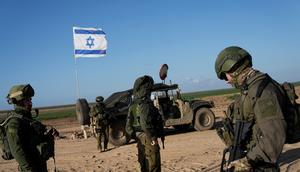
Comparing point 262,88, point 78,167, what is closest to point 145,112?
point 262,88

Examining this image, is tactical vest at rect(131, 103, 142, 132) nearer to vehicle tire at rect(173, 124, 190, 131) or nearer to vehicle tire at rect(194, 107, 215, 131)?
vehicle tire at rect(194, 107, 215, 131)

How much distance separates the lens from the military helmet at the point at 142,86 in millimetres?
6346

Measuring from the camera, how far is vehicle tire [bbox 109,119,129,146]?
13289mm

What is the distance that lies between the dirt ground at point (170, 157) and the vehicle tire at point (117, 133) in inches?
9.7

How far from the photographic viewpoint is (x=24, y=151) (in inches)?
161

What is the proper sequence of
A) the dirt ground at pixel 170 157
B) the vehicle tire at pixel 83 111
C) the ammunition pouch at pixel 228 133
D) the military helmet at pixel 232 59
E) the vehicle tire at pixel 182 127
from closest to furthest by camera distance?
the military helmet at pixel 232 59 → the ammunition pouch at pixel 228 133 → the dirt ground at pixel 170 157 → the vehicle tire at pixel 83 111 → the vehicle tire at pixel 182 127

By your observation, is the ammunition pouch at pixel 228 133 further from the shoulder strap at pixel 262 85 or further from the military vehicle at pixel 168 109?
the military vehicle at pixel 168 109

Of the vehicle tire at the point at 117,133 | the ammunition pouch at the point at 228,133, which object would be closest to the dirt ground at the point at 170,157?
the vehicle tire at the point at 117,133

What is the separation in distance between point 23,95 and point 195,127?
1102 centimetres

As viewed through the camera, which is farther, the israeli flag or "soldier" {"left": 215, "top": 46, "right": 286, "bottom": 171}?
the israeli flag

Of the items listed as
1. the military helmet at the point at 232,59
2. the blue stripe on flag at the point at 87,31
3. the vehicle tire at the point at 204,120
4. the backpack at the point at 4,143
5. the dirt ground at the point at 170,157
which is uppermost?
the blue stripe on flag at the point at 87,31

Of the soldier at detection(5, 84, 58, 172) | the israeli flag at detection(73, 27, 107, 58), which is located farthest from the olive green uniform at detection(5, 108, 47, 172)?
the israeli flag at detection(73, 27, 107, 58)

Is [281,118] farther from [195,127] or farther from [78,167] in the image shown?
[195,127]

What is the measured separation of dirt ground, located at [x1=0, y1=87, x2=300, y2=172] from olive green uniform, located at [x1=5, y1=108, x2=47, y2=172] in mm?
4960
